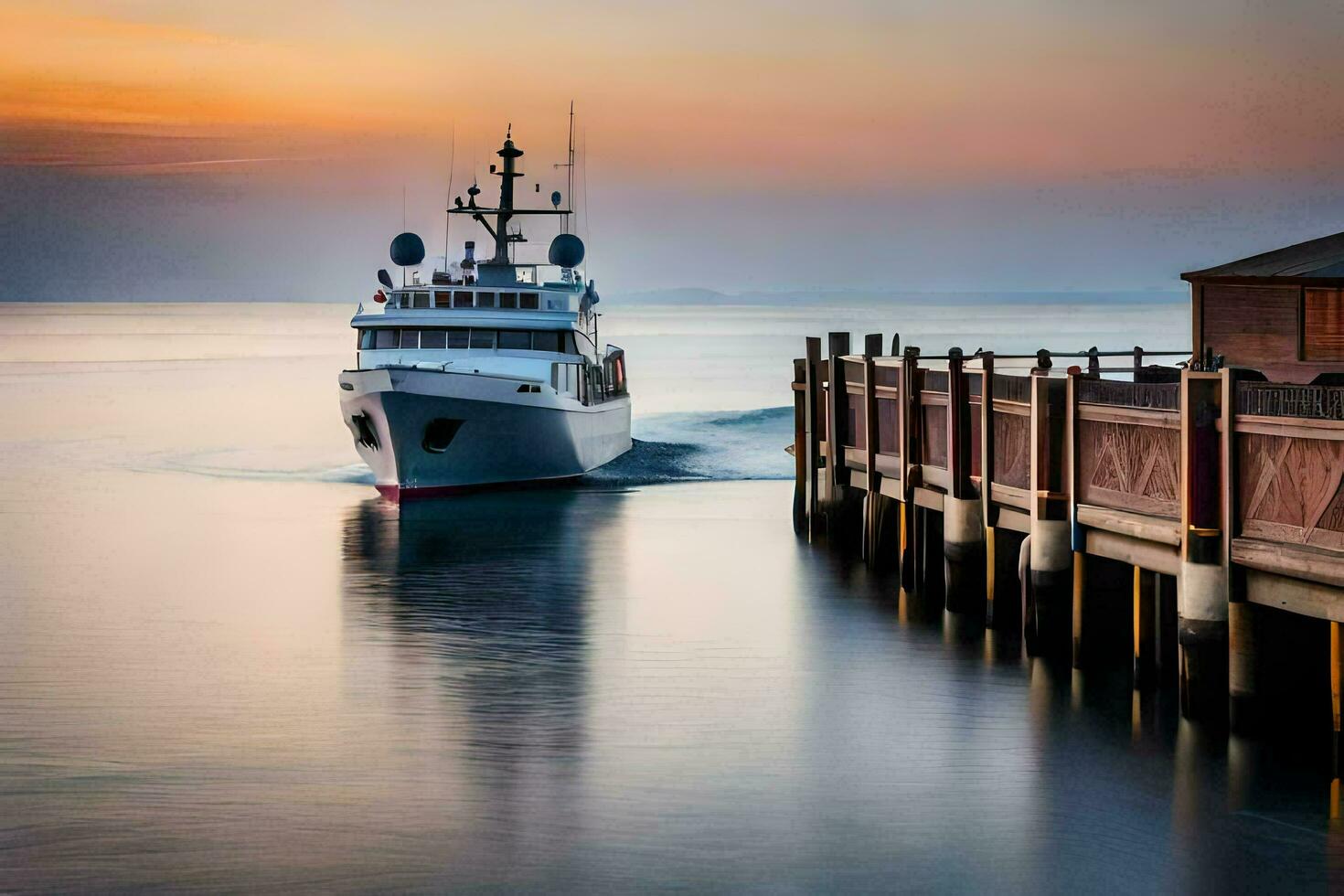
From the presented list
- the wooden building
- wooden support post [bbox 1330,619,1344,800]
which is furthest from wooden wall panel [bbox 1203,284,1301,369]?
wooden support post [bbox 1330,619,1344,800]

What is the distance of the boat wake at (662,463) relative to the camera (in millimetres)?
40594

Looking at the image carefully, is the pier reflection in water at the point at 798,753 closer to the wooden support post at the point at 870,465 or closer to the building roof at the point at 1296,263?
the wooden support post at the point at 870,465

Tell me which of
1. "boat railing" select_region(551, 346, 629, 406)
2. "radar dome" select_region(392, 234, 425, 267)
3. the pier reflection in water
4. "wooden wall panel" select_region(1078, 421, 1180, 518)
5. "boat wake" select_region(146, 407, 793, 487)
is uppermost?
"radar dome" select_region(392, 234, 425, 267)

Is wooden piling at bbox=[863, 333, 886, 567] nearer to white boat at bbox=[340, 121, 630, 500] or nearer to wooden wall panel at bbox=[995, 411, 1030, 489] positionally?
wooden wall panel at bbox=[995, 411, 1030, 489]

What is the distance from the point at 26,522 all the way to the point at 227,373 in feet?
243

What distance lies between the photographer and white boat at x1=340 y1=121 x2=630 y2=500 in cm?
3112

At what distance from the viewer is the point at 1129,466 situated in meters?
13.8

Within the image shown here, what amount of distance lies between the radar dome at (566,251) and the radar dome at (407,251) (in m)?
3.40

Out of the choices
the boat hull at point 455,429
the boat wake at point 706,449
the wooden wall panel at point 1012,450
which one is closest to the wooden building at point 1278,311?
the wooden wall panel at point 1012,450

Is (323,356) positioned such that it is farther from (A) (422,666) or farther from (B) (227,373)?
(A) (422,666)

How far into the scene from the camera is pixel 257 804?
1274cm

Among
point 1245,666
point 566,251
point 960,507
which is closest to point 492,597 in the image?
point 960,507

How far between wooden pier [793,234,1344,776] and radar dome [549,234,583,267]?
55.4ft

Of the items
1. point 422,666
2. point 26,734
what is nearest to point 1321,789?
point 422,666
